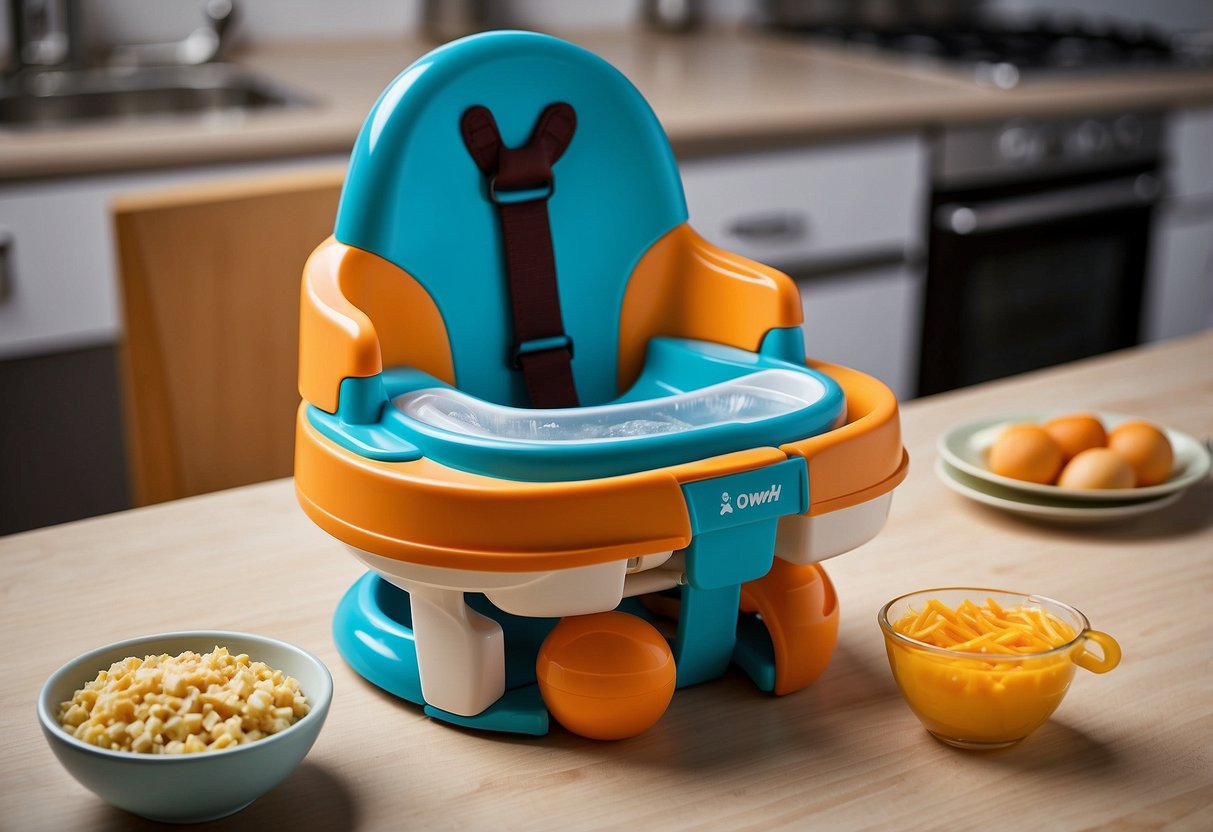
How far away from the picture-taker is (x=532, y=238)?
2.71 ft

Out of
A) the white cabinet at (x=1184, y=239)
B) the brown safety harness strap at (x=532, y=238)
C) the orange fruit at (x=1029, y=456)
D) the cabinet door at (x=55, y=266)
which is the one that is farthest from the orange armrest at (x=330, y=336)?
the white cabinet at (x=1184, y=239)

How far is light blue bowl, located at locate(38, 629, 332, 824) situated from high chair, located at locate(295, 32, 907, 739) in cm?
9

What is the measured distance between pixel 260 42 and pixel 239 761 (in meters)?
2.14

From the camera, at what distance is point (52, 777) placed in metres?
0.69

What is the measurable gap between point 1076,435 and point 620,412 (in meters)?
0.47

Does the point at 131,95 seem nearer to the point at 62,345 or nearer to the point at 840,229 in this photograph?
the point at 62,345

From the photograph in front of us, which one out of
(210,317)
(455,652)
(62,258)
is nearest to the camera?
(455,652)

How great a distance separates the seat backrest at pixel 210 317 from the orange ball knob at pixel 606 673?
0.76 metres

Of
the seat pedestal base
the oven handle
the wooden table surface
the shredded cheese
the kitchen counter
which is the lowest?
the oven handle

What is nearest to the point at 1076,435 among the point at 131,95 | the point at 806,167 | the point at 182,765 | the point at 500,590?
the point at 500,590

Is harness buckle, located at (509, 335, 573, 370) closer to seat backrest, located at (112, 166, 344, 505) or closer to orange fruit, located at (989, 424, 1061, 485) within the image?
orange fruit, located at (989, 424, 1061, 485)

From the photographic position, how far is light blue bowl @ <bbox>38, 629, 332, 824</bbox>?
0.60 metres

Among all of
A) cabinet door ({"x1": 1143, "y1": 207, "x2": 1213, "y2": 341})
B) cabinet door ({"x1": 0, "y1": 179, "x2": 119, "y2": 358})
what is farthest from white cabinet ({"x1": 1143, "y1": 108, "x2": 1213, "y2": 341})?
cabinet door ({"x1": 0, "y1": 179, "x2": 119, "y2": 358})

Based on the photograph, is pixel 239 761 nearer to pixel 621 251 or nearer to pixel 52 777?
pixel 52 777
